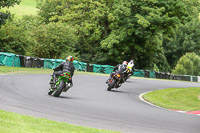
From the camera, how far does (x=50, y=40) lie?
44969 millimetres

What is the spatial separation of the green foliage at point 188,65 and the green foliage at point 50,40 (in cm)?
3593

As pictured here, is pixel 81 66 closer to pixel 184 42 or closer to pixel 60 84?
pixel 60 84

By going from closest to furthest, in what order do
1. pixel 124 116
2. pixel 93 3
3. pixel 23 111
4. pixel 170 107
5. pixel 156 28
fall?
pixel 23 111 → pixel 124 116 → pixel 170 107 → pixel 156 28 → pixel 93 3

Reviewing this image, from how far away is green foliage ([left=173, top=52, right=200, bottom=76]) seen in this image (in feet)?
253

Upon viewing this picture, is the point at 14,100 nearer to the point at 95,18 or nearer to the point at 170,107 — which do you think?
the point at 170,107

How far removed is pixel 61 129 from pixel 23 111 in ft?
7.53

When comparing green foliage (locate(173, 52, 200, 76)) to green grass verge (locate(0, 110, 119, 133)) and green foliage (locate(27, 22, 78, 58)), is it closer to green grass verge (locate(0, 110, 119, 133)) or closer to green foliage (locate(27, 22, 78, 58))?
green foliage (locate(27, 22, 78, 58))

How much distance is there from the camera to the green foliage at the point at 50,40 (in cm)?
4459

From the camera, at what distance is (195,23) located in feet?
295

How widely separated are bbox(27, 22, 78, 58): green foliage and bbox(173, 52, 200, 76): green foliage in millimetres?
35930

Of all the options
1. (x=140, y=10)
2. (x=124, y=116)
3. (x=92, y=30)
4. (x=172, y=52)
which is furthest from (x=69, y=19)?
(x=124, y=116)

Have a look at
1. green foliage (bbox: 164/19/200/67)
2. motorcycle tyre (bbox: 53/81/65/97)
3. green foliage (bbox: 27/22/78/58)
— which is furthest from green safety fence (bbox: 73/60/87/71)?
green foliage (bbox: 164/19/200/67)

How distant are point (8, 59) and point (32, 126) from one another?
25712mm

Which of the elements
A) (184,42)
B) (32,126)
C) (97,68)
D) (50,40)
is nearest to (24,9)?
(184,42)
